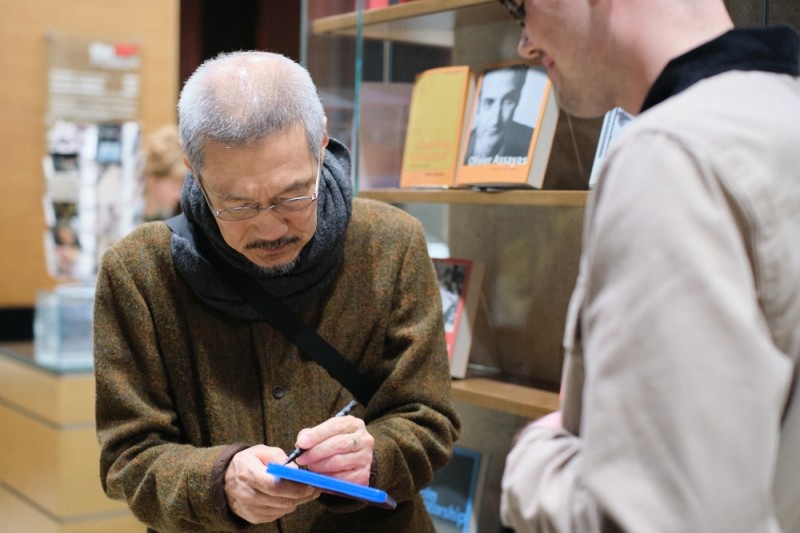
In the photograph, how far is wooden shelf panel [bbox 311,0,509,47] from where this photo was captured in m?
2.42

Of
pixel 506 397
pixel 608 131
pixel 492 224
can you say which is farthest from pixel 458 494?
pixel 608 131

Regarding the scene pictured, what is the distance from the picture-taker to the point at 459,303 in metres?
2.55

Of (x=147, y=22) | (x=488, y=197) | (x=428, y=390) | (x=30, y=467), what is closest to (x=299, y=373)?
(x=428, y=390)

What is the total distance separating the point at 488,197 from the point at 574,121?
28cm

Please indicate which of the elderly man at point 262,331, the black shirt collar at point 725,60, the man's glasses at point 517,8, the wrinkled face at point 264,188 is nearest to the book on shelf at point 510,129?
the elderly man at point 262,331

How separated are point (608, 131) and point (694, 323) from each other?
1.40 metres

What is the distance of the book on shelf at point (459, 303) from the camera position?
8.24ft

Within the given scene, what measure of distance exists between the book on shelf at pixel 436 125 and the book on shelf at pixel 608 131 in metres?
0.41

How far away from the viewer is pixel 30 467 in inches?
167

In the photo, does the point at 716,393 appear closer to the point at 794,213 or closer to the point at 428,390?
the point at 794,213

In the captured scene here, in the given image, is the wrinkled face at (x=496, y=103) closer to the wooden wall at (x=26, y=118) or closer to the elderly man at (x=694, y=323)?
the elderly man at (x=694, y=323)

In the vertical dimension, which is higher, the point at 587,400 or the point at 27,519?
the point at 587,400

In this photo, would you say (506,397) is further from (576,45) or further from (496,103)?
(576,45)

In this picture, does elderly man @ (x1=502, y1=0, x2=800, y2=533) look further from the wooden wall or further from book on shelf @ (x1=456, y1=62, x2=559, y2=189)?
the wooden wall
